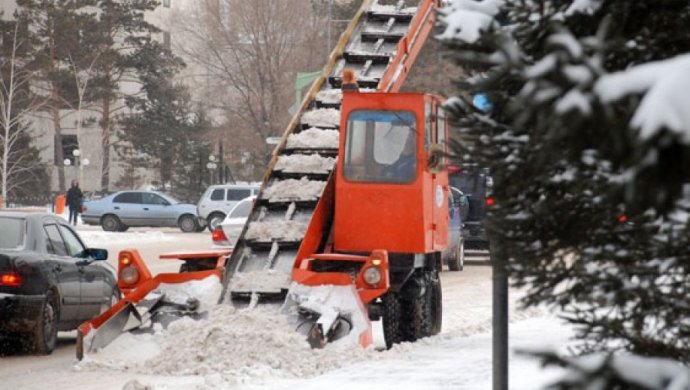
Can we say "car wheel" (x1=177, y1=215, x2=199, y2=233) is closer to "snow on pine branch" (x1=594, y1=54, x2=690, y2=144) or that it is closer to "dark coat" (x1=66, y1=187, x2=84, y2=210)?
"dark coat" (x1=66, y1=187, x2=84, y2=210)

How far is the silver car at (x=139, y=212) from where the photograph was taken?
58.2 m

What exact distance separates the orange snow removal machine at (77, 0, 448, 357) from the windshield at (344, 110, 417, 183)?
0.4 inches

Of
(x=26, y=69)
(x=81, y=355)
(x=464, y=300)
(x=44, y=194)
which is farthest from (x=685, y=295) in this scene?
(x=44, y=194)

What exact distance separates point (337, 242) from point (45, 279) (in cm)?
324

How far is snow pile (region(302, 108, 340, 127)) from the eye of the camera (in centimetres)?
1788

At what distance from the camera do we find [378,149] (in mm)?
16406

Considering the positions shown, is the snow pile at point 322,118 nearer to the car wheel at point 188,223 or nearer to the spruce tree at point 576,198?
the spruce tree at point 576,198

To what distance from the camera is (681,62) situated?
2873 mm

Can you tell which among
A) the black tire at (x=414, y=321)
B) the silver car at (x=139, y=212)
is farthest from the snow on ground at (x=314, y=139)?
the silver car at (x=139, y=212)

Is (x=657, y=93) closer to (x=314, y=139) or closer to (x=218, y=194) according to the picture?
(x=314, y=139)

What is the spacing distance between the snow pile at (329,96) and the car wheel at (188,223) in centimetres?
4055

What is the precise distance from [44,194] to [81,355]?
74724 mm

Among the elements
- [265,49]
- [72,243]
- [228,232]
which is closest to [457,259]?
[228,232]

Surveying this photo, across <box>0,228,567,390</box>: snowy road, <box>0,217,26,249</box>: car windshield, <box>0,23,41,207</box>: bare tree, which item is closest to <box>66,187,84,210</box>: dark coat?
<box>0,23,41,207</box>: bare tree
